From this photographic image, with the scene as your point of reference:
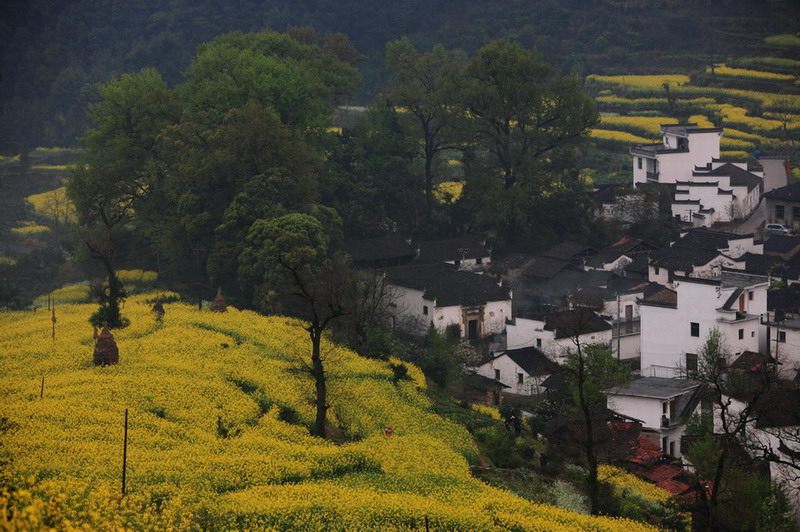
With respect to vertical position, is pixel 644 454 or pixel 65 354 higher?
pixel 65 354

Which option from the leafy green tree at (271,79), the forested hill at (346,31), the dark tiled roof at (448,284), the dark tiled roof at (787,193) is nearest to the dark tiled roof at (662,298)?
the dark tiled roof at (448,284)

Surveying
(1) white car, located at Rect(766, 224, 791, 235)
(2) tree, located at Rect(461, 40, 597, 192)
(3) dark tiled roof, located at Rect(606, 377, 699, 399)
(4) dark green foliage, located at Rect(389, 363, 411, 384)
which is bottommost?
(3) dark tiled roof, located at Rect(606, 377, 699, 399)

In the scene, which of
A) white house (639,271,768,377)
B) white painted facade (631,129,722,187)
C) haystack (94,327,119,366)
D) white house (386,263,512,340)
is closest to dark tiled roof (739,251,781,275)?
white house (639,271,768,377)

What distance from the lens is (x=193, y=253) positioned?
53.0 meters

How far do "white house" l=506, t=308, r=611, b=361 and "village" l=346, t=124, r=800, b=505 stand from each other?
2.5 inches

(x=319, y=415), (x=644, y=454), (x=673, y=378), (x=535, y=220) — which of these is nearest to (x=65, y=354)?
(x=319, y=415)

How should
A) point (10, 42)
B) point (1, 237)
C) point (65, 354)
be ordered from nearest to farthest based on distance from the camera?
point (65, 354) < point (1, 237) < point (10, 42)

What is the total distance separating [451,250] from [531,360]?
14.6m

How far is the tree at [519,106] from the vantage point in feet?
211

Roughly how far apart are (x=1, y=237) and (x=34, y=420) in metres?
49.8

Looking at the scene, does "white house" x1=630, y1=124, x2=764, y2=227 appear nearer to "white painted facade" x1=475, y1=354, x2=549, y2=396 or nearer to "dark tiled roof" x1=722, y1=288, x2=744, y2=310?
"dark tiled roof" x1=722, y1=288, x2=744, y2=310

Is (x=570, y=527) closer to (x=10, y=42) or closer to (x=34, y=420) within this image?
(x=34, y=420)

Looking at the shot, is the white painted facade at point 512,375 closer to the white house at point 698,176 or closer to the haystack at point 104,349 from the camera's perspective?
the haystack at point 104,349

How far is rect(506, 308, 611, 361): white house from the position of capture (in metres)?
48.8
